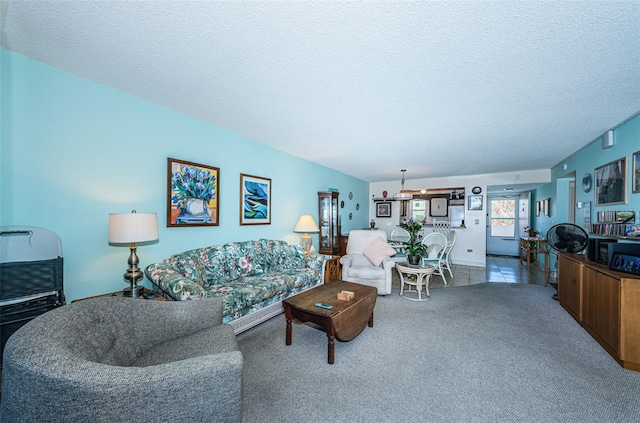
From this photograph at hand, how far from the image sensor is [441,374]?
198 centimetres

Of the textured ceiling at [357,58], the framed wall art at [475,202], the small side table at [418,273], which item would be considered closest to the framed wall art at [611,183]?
the textured ceiling at [357,58]

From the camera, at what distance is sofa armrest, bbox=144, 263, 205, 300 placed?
2121 mm

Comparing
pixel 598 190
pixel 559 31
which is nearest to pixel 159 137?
pixel 559 31

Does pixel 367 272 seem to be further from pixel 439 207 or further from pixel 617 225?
pixel 439 207

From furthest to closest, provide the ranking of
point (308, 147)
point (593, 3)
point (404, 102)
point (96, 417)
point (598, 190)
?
point (308, 147)
point (598, 190)
point (404, 102)
point (593, 3)
point (96, 417)

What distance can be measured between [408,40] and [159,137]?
8.35ft

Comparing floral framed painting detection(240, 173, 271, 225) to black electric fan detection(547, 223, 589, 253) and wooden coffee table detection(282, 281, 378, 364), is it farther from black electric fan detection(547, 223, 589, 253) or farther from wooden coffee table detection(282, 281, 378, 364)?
black electric fan detection(547, 223, 589, 253)

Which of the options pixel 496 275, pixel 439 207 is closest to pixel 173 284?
pixel 496 275

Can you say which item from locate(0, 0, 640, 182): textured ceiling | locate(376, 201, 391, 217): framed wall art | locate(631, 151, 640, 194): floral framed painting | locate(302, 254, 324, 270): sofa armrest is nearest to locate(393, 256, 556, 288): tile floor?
locate(302, 254, 324, 270): sofa armrest

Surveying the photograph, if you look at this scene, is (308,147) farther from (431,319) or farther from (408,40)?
(431,319)

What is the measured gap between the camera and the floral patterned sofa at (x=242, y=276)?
2322 millimetres

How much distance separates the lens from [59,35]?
1609 millimetres

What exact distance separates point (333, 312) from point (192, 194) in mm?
2119

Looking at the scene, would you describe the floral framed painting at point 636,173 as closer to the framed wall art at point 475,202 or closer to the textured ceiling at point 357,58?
the textured ceiling at point 357,58
